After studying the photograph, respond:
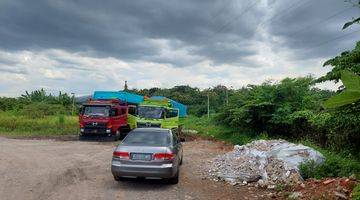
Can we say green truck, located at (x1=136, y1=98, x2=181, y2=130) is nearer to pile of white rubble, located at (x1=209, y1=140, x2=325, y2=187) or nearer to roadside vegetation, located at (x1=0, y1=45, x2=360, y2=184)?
roadside vegetation, located at (x1=0, y1=45, x2=360, y2=184)

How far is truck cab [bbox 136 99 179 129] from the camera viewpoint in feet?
88.6

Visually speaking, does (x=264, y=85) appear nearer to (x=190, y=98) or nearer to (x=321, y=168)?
(x=321, y=168)

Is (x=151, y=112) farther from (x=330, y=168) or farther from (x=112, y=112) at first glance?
(x=330, y=168)

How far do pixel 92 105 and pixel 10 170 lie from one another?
43.5 ft

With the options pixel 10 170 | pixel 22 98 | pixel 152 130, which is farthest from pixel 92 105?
pixel 22 98

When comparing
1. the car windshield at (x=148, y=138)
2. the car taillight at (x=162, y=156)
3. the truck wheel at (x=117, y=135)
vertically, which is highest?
the car windshield at (x=148, y=138)

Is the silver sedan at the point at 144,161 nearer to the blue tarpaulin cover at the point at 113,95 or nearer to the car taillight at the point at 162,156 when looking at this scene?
the car taillight at the point at 162,156

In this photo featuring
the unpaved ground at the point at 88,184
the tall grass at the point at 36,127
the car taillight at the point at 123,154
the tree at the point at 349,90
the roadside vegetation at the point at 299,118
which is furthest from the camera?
the tall grass at the point at 36,127

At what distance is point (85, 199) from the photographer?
33.4ft

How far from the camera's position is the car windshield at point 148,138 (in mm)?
12156

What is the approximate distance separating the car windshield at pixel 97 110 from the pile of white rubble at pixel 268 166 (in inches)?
522

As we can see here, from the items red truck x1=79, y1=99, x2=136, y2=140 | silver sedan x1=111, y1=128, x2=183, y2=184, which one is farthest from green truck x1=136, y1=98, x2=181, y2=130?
silver sedan x1=111, y1=128, x2=183, y2=184

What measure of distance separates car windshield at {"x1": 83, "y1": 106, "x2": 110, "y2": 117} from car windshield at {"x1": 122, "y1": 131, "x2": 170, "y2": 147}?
48.1ft

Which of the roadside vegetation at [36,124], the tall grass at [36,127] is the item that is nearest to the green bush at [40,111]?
the roadside vegetation at [36,124]
